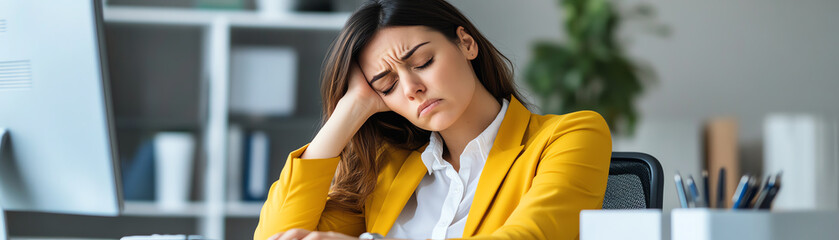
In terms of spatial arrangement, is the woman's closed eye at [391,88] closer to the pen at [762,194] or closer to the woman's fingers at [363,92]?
the woman's fingers at [363,92]

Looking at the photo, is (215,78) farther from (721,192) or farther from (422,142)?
(721,192)

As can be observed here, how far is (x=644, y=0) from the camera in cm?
394

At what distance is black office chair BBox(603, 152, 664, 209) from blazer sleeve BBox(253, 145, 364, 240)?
0.49m

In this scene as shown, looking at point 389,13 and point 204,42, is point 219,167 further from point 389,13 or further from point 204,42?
point 389,13

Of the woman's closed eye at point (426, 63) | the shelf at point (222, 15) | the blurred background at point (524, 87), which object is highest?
the woman's closed eye at point (426, 63)

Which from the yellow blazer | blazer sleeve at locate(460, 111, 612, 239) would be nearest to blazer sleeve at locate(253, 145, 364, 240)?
the yellow blazer

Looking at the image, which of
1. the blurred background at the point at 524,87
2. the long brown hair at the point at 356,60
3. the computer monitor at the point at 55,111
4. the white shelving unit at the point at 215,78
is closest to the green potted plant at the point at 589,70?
the blurred background at the point at 524,87

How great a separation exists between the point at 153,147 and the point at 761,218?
265cm

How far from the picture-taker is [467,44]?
52.9 inches

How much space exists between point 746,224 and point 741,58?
3.72 meters

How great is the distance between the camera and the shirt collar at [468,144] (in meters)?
1.30

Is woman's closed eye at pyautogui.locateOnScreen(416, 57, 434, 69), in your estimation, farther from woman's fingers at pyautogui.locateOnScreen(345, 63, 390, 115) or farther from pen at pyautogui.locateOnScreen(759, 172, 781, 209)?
pen at pyautogui.locateOnScreen(759, 172, 781, 209)

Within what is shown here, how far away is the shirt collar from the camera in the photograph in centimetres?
130

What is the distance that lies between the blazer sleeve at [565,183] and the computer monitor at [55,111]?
1.96 feet
